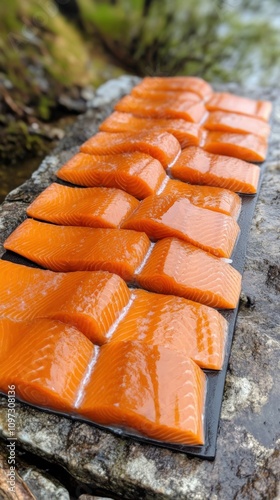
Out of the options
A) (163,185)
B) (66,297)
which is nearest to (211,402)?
(66,297)

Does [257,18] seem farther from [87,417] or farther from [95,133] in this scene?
[87,417]

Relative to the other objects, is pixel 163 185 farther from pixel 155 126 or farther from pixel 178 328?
pixel 178 328

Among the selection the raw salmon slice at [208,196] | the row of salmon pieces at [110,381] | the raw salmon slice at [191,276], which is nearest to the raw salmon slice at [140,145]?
the raw salmon slice at [208,196]

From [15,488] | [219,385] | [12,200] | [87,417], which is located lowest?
[15,488]

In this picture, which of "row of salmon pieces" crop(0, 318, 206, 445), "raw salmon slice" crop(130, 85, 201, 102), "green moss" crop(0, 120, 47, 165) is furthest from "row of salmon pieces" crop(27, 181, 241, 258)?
"green moss" crop(0, 120, 47, 165)

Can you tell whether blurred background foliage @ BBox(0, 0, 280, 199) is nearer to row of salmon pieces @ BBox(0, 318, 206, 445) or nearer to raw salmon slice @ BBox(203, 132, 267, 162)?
raw salmon slice @ BBox(203, 132, 267, 162)

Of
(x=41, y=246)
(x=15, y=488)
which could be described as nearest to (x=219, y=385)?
(x=15, y=488)

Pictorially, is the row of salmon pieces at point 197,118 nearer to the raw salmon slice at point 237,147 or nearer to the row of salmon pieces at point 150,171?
the raw salmon slice at point 237,147
